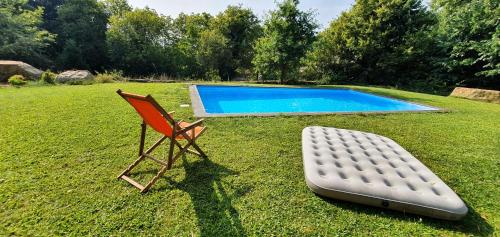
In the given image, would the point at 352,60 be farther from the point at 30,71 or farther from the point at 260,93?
the point at 30,71

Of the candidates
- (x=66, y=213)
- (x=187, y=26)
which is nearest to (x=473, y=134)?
(x=66, y=213)

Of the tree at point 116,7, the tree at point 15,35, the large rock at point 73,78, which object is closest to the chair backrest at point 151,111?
the large rock at point 73,78

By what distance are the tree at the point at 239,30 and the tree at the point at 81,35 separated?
365 inches

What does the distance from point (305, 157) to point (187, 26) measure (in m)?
21.6

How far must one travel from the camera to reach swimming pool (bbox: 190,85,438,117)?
8.06m

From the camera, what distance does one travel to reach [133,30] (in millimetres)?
17469

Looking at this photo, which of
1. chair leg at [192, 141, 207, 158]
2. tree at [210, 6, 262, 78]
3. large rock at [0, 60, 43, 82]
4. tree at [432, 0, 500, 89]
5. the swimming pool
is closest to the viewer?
chair leg at [192, 141, 207, 158]

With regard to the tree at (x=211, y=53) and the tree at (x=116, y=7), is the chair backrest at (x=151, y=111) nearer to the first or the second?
the tree at (x=211, y=53)

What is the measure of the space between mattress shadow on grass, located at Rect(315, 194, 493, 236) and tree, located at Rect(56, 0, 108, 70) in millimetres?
20107

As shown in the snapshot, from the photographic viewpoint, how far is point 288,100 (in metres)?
9.96

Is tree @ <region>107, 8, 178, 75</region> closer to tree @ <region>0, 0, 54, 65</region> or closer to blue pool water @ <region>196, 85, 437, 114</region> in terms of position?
tree @ <region>0, 0, 54, 65</region>

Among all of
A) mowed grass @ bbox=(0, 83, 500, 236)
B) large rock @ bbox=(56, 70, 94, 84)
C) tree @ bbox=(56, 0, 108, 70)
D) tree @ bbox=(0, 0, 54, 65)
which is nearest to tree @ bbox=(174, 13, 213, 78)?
tree @ bbox=(56, 0, 108, 70)

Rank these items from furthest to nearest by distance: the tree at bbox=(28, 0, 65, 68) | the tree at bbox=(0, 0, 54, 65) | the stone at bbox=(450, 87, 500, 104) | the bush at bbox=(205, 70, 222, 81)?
1. the bush at bbox=(205, 70, 222, 81)
2. the tree at bbox=(28, 0, 65, 68)
3. the tree at bbox=(0, 0, 54, 65)
4. the stone at bbox=(450, 87, 500, 104)

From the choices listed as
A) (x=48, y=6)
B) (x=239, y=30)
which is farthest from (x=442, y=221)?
(x=48, y=6)
